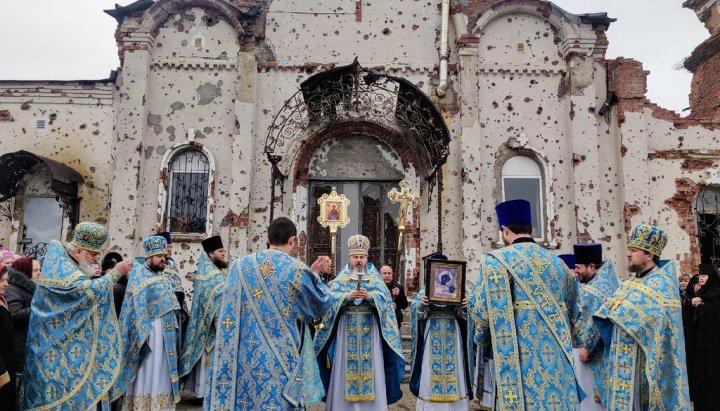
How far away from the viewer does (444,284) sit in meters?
6.29

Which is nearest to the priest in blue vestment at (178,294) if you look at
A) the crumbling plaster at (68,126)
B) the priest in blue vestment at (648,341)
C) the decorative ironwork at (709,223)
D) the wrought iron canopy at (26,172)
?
the priest in blue vestment at (648,341)

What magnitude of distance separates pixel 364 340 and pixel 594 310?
2.44 meters

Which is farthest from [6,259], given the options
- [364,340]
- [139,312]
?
[364,340]

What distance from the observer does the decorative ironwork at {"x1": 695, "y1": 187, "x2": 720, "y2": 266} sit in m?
12.5

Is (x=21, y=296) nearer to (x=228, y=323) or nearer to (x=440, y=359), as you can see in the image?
(x=228, y=323)

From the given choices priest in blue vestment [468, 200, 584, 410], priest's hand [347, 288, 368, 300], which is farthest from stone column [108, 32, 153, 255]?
priest in blue vestment [468, 200, 584, 410]

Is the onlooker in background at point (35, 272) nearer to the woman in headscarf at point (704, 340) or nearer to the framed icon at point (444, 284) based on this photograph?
the framed icon at point (444, 284)

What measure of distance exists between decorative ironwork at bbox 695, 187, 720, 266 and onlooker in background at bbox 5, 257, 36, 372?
42.2 feet

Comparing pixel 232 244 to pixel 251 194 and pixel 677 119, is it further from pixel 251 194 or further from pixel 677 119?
pixel 677 119

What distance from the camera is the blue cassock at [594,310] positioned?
464cm

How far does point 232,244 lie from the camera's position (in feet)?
38.2

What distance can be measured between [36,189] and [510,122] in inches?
416

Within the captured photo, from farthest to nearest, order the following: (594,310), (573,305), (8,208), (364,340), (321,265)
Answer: (8,208)
(364,340)
(594,310)
(321,265)
(573,305)

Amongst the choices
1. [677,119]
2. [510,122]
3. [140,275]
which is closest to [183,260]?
[140,275]
